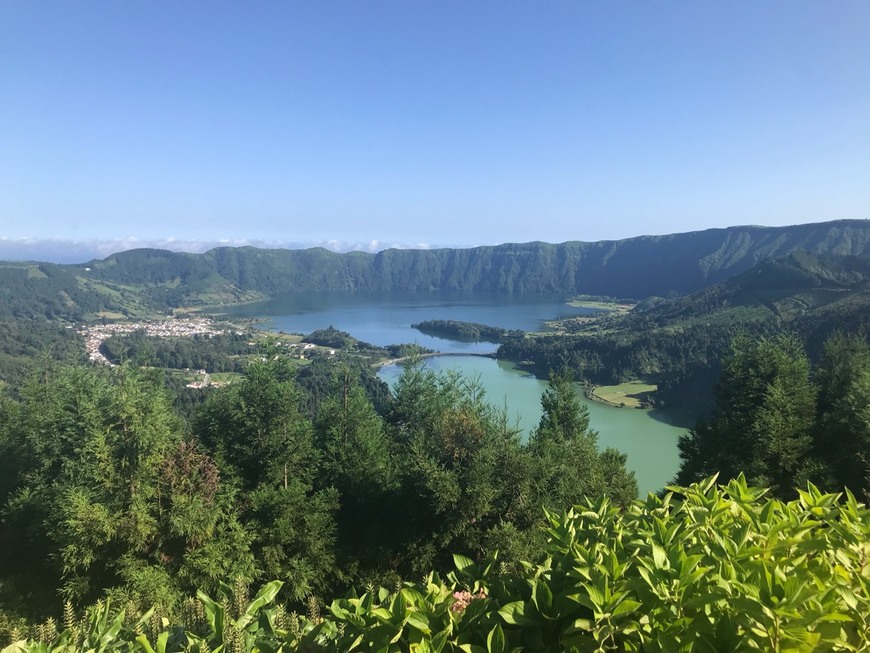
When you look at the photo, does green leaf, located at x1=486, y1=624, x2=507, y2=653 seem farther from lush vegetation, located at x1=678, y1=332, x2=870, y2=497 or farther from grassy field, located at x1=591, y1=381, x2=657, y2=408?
grassy field, located at x1=591, y1=381, x2=657, y2=408

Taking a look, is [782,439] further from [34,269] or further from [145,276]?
[145,276]

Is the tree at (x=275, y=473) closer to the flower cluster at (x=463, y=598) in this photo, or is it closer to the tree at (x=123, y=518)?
the tree at (x=123, y=518)

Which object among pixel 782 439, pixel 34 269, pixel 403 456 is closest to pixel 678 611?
pixel 782 439

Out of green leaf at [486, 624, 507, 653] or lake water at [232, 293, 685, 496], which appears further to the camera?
lake water at [232, 293, 685, 496]

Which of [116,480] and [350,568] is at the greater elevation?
[116,480]

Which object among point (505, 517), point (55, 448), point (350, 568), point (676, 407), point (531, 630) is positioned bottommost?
point (676, 407)

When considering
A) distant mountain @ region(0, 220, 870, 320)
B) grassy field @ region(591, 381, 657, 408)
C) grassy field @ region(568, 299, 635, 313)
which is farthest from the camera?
grassy field @ region(568, 299, 635, 313)

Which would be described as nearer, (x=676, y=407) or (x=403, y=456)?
(x=403, y=456)

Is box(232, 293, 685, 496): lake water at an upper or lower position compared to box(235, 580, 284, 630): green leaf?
lower

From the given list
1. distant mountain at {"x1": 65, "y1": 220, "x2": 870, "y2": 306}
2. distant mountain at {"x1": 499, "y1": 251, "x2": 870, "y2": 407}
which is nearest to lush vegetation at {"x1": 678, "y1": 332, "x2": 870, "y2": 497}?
distant mountain at {"x1": 499, "y1": 251, "x2": 870, "y2": 407}
